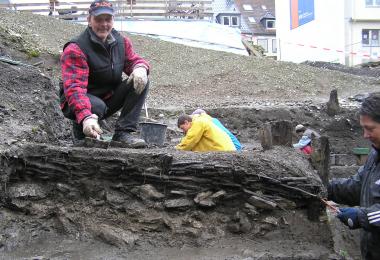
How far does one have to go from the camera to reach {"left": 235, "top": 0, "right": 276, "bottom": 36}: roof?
1721 inches

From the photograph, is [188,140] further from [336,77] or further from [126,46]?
[336,77]

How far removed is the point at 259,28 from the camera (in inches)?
1742

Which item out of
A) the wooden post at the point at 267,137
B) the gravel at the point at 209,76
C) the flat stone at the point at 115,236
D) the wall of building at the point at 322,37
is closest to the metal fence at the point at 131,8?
the gravel at the point at 209,76

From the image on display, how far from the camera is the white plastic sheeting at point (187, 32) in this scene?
21109 mm

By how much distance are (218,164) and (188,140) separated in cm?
191

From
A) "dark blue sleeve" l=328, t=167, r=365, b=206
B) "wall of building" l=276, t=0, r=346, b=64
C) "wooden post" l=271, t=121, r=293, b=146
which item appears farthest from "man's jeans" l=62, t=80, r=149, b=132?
"wall of building" l=276, t=0, r=346, b=64

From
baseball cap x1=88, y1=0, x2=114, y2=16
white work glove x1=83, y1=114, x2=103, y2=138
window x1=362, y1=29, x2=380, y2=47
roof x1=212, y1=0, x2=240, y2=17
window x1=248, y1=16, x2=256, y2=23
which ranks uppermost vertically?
roof x1=212, y1=0, x2=240, y2=17

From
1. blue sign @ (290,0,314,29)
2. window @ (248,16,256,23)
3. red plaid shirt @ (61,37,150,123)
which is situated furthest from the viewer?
window @ (248,16,256,23)

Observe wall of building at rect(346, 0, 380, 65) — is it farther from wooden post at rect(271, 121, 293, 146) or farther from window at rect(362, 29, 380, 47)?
wooden post at rect(271, 121, 293, 146)

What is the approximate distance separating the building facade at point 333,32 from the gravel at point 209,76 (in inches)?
402

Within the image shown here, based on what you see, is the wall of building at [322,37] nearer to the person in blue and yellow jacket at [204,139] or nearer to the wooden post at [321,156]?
the person in blue and yellow jacket at [204,139]

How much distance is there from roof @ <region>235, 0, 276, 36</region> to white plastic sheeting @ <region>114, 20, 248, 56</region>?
21721mm

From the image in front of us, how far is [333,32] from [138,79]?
24277 millimetres

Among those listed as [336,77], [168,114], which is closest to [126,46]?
[168,114]
